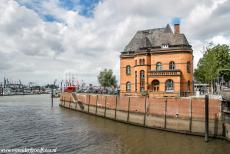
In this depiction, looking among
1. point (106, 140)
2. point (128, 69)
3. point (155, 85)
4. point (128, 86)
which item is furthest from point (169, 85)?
point (106, 140)

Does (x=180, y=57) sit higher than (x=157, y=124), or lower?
higher

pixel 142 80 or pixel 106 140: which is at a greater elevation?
pixel 142 80

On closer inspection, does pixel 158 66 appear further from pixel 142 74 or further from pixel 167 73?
pixel 142 74

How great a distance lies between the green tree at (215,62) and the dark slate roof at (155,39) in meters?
7.70

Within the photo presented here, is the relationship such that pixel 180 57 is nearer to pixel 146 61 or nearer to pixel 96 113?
pixel 146 61

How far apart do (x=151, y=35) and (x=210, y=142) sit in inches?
1212

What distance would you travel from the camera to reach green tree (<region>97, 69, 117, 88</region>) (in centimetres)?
10288

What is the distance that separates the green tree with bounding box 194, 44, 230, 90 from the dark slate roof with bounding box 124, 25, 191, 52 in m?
7.70

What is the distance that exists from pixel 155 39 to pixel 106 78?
51.0m

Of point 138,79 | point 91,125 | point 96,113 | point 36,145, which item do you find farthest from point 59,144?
point 138,79

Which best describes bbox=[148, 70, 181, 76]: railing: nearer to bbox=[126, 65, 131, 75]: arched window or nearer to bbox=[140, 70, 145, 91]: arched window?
bbox=[140, 70, 145, 91]: arched window

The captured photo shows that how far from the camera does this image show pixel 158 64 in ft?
169

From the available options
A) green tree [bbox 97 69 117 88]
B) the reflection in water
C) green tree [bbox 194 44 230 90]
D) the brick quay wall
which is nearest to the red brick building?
green tree [bbox 194 44 230 90]

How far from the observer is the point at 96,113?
5128 centimetres
